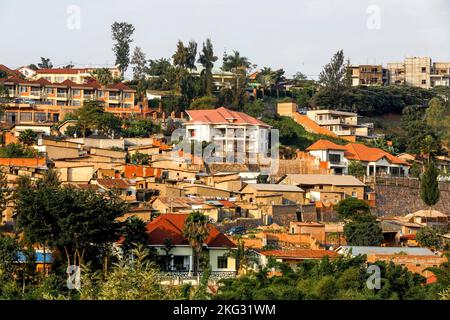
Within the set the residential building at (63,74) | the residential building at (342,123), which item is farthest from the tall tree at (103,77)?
the residential building at (342,123)

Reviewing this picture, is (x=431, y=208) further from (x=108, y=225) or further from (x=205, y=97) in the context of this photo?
(x=108, y=225)

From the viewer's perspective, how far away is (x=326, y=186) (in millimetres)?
56469

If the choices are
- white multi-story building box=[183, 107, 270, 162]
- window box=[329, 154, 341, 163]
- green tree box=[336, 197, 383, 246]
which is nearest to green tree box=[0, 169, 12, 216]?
green tree box=[336, 197, 383, 246]

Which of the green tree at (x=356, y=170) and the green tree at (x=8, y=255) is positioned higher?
the green tree at (x=356, y=170)

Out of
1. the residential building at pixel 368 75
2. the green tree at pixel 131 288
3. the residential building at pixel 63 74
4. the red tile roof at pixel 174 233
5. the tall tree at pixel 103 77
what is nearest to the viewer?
the green tree at pixel 131 288

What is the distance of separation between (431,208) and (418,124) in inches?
616

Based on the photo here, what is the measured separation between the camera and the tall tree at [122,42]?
87.6 m

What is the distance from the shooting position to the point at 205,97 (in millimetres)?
70188

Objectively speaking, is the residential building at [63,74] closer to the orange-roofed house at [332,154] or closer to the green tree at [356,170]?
the orange-roofed house at [332,154]

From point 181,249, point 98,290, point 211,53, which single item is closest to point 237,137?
point 211,53

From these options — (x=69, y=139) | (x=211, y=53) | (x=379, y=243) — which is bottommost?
(x=379, y=243)

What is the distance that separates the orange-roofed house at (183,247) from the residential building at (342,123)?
30.4 m

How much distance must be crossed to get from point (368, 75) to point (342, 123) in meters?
20.0

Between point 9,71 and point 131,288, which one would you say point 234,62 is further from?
point 131,288
